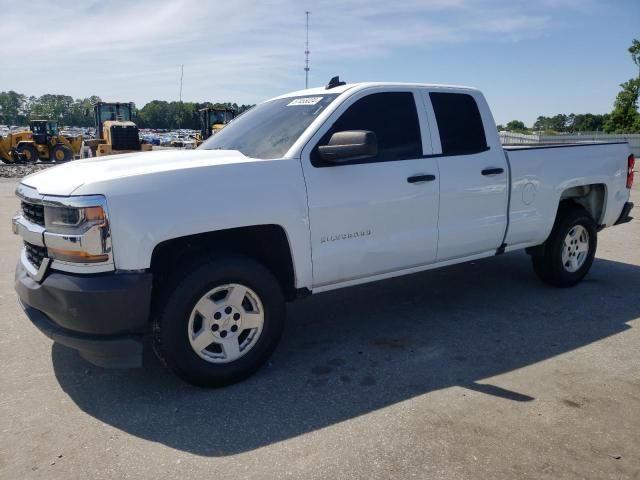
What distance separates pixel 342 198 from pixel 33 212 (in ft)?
6.80

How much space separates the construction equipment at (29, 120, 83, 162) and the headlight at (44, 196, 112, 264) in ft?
92.6

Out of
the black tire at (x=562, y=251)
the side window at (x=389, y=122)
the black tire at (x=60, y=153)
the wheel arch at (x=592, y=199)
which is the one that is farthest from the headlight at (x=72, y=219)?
the black tire at (x=60, y=153)

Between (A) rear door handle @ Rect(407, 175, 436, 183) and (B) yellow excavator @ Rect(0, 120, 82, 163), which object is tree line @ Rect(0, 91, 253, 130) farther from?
(A) rear door handle @ Rect(407, 175, 436, 183)

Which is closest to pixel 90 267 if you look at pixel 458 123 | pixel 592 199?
pixel 458 123

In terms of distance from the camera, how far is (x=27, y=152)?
28.3 meters

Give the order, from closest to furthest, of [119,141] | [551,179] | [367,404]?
1. [367,404]
2. [551,179]
3. [119,141]

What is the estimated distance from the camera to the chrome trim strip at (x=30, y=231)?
3336mm

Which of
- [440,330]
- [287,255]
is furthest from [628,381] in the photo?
[287,255]

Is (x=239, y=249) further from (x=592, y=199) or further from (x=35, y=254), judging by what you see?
(x=592, y=199)

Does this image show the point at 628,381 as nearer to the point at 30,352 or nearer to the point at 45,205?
the point at 45,205

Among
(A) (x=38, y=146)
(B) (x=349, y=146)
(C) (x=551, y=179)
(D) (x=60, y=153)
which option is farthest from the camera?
(D) (x=60, y=153)

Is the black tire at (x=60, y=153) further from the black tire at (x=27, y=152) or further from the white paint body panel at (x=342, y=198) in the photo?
the white paint body panel at (x=342, y=198)

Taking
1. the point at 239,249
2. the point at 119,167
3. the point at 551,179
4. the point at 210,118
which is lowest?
the point at 239,249

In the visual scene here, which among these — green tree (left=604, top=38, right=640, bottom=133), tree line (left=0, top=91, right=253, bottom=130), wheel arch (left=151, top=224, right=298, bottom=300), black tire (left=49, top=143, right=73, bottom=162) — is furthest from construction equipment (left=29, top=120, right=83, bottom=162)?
tree line (left=0, top=91, right=253, bottom=130)
